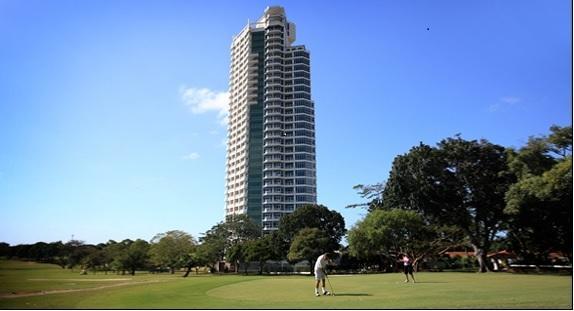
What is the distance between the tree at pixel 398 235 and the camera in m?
46.4

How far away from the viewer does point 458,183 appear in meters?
46.3

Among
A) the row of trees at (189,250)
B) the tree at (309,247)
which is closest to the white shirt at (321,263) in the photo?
the row of trees at (189,250)

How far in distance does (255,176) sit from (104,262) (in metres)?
73.9

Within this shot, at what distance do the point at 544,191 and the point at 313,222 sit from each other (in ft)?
157

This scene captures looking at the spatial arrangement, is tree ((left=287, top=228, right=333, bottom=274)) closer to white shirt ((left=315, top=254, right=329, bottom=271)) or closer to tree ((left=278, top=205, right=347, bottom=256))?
tree ((left=278, top=205, right=347, bottom=256))

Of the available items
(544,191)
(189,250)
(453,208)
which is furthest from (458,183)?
(189,250)

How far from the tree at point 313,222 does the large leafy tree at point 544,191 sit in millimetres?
35499

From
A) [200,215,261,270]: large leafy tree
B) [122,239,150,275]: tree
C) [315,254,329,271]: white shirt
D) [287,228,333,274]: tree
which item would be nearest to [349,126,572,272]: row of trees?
[287,228,333,274]: tree

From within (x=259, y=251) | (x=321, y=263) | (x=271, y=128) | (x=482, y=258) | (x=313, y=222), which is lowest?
(x=321, y=263)

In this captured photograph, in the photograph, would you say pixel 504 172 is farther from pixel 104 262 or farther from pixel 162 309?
pixel 104 262

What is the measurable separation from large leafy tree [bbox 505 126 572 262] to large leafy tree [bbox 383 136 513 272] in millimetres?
3593

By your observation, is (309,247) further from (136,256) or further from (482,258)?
(482,258)

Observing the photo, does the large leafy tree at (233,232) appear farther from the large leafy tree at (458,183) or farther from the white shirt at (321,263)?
the white shirt at (321,263)

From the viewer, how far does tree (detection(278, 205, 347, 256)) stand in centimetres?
7569
